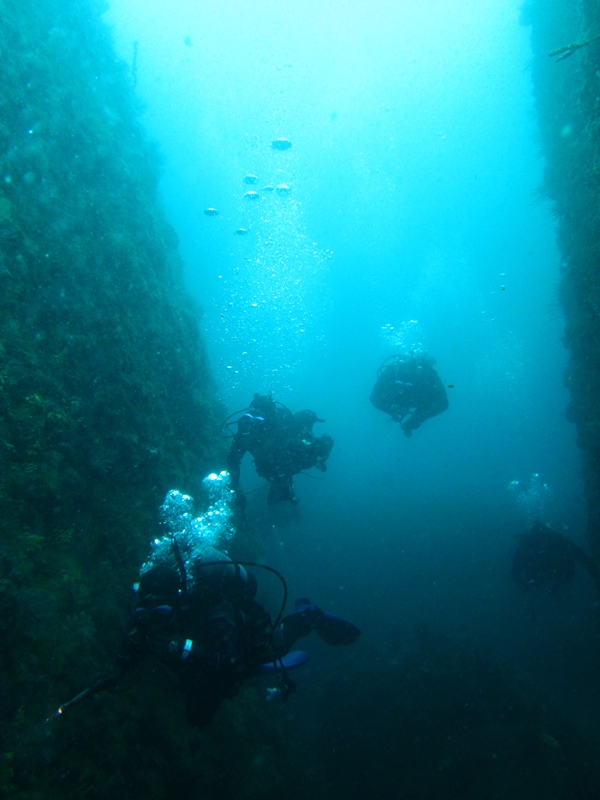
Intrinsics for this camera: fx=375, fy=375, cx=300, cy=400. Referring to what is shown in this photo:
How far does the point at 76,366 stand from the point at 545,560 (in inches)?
481

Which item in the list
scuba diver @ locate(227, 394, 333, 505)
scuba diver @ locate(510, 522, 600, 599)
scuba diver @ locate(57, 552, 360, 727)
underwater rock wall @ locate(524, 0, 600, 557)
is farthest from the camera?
scuba diver @ locate(510, 522, 600, 599)

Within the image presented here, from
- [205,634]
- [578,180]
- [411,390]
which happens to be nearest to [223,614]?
[205,634]

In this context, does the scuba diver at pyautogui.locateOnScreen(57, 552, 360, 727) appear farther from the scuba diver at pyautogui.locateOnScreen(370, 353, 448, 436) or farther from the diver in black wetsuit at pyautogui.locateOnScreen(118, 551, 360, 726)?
the scuba diver at pyautogui.locateOnScreen(370, 353, 448, 436)

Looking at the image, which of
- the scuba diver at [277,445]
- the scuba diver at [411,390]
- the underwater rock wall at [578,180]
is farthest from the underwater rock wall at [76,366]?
the underwater rock wall at [578,180]

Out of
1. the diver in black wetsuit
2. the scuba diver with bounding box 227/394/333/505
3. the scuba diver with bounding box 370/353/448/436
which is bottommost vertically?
the diver in black wetsuit

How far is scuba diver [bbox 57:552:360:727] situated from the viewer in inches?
125

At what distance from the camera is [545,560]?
10.3 m

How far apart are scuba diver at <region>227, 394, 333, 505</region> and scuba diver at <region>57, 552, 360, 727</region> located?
8.66 ft

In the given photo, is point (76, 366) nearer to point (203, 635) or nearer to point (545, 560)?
point (203, 635)

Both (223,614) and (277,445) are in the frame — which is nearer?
(223,614)

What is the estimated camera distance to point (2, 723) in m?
3.12

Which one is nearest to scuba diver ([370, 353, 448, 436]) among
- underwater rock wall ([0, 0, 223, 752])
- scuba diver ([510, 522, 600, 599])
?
underwater rock wall ([0, 0, 223, 752])

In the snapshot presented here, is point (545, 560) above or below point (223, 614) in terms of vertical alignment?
above

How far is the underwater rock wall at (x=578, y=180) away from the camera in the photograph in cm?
632
